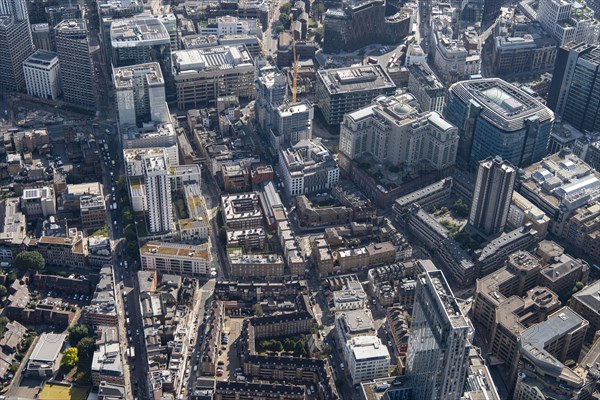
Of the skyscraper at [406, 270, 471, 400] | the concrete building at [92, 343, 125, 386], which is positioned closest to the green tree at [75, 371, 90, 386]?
the concrete building at [92, 343, 125, 386]

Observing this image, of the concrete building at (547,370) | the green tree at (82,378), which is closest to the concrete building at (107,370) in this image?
the green tree at (82,378)

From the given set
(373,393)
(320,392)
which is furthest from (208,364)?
(373,393)

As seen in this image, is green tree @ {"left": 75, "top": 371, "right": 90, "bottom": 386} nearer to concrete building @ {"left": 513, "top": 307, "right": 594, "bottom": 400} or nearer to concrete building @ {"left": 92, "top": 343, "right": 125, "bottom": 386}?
concrete building @ {"left": 92, "top": 343, "right": 125, "bottom": 386}

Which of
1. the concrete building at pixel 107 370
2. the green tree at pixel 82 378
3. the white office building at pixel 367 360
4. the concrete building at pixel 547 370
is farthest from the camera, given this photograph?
the green tree at pixel 82 378

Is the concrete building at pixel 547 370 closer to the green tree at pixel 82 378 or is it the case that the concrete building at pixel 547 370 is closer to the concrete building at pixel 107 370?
the concrete building at pixel 107 370

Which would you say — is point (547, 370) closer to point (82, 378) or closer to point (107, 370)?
point (107, 370)

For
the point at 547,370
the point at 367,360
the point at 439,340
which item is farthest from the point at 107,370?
the point at 547,370
